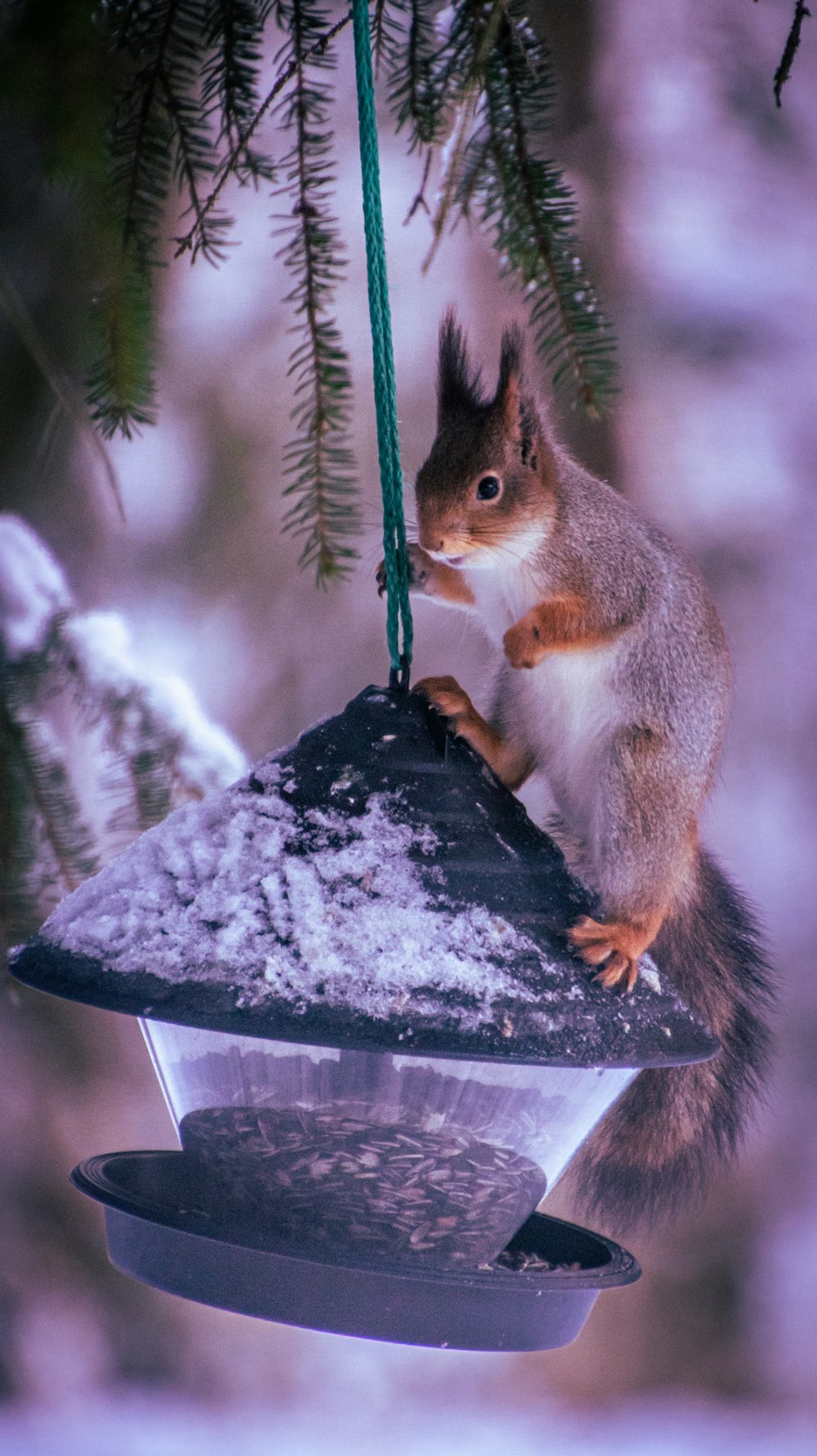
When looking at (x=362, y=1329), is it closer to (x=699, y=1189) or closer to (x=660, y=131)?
(x=699, y=1189)

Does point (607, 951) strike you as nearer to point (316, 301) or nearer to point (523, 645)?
point (523, 645)

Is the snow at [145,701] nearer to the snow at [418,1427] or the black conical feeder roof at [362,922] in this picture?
the black conical feeder roof at [362,922]

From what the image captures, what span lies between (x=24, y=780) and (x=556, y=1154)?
Answer: 489mm

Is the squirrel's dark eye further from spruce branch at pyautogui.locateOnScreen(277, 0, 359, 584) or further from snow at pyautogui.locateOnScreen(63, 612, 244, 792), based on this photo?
snow at pyautogui.locateOnScreen(63, 612, 244, 792)

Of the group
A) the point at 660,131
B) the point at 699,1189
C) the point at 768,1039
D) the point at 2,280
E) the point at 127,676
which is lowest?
the point at 699,1189

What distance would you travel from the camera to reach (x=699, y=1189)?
118 centimetres

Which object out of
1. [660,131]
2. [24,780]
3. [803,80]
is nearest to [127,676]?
[24,780]

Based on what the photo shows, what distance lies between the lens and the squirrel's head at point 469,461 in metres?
1.01

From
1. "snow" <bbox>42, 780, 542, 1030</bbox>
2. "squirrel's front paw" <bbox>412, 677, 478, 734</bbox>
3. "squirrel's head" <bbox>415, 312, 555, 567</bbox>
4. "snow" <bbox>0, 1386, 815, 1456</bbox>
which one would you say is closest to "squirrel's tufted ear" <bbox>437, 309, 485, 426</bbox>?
"squirrel's head" <bbox>415, 312, 555, 567</bbox>

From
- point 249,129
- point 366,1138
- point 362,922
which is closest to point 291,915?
point 362,922

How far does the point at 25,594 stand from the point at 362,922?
27.0 inches

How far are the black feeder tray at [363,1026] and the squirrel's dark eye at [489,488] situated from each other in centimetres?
22

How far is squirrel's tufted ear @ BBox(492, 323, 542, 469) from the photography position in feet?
3.21

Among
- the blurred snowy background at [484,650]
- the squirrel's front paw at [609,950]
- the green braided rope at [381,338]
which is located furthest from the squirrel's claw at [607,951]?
the blurred snowy background at [484,650]
